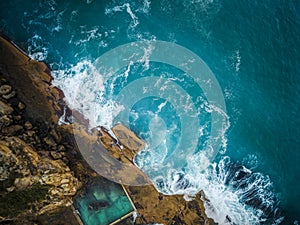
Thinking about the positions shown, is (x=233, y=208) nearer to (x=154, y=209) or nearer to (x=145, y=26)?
(x=154, y=209)

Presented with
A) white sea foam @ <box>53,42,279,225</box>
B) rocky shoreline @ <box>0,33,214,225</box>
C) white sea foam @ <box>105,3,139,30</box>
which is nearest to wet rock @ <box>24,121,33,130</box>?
rocky shoreline @ <box>0,33,214,225</box>

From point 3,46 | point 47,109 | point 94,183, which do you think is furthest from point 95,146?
point 3,46

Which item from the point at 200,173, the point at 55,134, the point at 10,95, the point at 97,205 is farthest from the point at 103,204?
the point at 10,95

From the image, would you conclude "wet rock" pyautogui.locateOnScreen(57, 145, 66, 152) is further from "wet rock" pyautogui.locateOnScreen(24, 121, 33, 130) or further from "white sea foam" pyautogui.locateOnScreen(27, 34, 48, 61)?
"white sea foam" pyautogui.locateOnScreen(27, 34, 48, 61)

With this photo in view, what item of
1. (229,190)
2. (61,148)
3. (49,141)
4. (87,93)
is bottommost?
(229,190)

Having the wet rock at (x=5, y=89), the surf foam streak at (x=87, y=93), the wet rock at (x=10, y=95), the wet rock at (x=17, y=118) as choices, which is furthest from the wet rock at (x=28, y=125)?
the surf foam streak at (x=87, y=93)

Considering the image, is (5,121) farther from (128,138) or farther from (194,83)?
(194,83)
